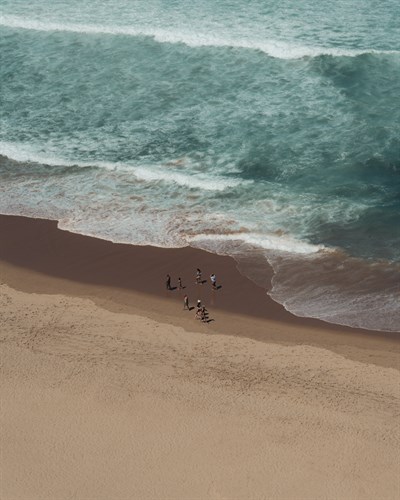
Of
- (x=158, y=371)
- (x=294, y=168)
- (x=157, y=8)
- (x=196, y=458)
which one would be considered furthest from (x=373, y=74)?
(x=196, y=458)

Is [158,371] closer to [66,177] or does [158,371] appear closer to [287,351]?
[287,351]

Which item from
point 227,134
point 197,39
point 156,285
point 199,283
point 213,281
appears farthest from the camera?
point 197,39

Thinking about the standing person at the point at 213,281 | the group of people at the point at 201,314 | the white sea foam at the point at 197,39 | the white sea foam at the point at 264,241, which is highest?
the white sea foam at the point at 197,39

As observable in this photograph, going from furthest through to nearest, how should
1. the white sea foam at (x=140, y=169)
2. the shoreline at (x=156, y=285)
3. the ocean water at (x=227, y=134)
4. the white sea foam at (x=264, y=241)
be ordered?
the white sea foam at (x=140, y=169) → the ocean water at (x=227, y=134) → the white sea foam at (x=264, y=241) → the shoreline at (x=156, y=285)

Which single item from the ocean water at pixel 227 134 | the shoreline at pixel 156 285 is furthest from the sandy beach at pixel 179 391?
the ocean water at pixel 227 134

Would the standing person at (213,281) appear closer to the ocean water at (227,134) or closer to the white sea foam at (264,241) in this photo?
the ocean water at (227,134)

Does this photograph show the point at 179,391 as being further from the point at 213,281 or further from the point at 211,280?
the point at 211,280

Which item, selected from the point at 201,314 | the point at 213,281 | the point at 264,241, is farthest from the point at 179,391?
the point at 264,241
